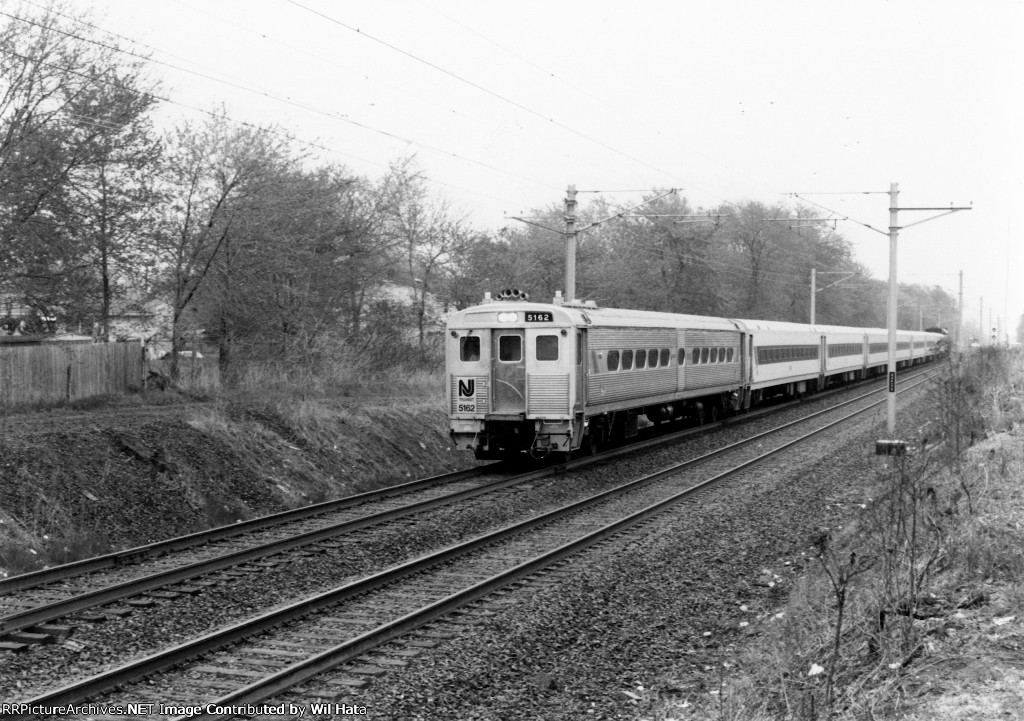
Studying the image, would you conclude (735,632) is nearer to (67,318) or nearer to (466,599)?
(466,599)

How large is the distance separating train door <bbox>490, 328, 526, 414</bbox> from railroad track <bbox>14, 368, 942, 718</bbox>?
3.97m

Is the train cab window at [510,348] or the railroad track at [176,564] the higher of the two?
the train cab window at [510,348]

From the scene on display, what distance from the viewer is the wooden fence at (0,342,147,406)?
16953mm

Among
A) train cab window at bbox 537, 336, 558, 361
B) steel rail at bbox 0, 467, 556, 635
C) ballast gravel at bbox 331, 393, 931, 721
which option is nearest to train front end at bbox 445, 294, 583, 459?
train cab window at bbox 537, 336, 558, 361

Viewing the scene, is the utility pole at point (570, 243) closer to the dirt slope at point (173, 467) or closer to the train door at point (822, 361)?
the dirt slope at point (173, 467)

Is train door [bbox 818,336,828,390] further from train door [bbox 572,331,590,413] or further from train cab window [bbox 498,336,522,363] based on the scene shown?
train cab window [bbox 498,336,522,363]

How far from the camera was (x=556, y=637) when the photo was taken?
26.9 feet

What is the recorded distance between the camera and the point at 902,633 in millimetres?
7141

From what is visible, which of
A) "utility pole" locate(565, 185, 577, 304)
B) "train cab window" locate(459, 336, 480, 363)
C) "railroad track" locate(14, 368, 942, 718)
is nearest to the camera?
"railroad track" locate(14, 368, 942, 718)

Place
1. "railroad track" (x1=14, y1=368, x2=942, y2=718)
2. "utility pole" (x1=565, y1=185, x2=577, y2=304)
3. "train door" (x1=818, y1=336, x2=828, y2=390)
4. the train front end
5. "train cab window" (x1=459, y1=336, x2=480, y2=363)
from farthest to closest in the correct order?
"train door" (x1=818, y1=336, x2=828, y2=390) < "utility pole" (x1=565, y1=185, x2=577, y2=304) < "train cab window" (x1=459, y1=336, x2=480, y2=363) < the train front end < "railroad track" (x1=14, y1=368, x2=942, y2=718)

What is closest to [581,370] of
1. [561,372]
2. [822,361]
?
[561,372]

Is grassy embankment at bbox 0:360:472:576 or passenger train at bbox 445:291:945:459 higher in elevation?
passenger train at bbox 445:291:945:459

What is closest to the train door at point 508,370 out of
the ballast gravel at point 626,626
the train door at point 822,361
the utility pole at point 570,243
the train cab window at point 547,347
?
the train cab window at point 547,347

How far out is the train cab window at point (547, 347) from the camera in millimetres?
17672
